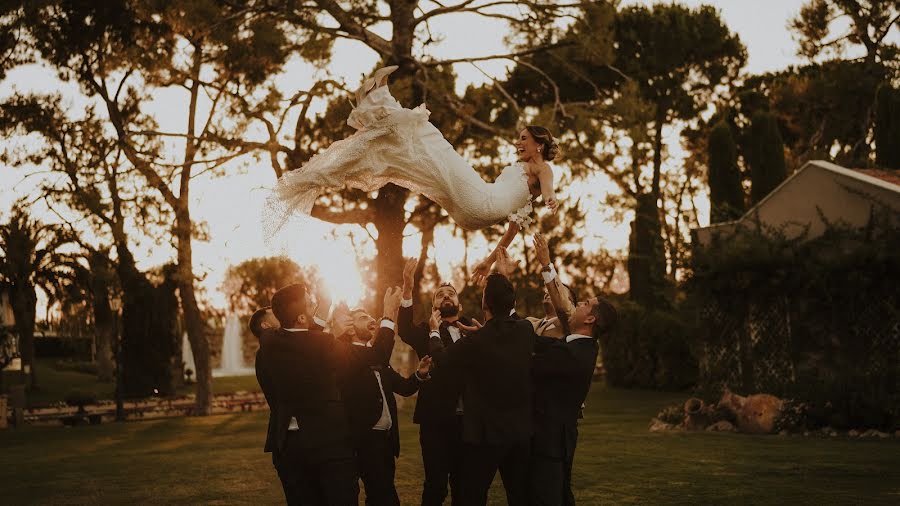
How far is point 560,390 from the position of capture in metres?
5.33

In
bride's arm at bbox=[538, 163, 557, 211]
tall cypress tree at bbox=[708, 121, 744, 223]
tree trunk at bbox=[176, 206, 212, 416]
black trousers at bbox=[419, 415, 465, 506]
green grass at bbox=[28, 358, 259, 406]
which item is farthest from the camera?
green grass at bbox=[28, 358, 259, 406]

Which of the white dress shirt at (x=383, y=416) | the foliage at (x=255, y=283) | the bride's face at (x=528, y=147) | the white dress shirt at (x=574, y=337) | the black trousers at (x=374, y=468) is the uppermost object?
the foliage at (x=255, y=283)

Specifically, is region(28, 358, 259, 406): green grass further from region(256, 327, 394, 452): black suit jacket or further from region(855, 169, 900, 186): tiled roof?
region(256, 327, 394, 452): black suit jacket

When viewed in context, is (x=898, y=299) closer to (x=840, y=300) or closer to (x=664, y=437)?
(x=840, y=300)

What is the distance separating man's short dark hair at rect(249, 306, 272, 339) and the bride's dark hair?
78.3 inches

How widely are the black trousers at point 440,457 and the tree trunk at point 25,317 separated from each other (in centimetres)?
2668

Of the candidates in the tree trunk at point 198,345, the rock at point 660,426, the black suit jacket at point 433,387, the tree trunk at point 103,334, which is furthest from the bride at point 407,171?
the tree trunk at point 103,334

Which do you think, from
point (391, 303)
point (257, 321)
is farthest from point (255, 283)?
point (391, 303)

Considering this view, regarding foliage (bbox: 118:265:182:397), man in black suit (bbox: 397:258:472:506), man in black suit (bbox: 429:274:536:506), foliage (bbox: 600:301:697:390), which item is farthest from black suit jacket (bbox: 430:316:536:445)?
foliage (bbox: 118:265:182:397)

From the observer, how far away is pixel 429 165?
17.1 feet

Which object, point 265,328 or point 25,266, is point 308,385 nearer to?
point 265,328

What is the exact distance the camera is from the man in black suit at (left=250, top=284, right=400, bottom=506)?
5113mm

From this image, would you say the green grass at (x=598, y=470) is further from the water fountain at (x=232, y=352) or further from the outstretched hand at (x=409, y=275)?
the water fountain at (x=232, y=352)

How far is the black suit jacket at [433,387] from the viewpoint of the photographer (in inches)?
227
